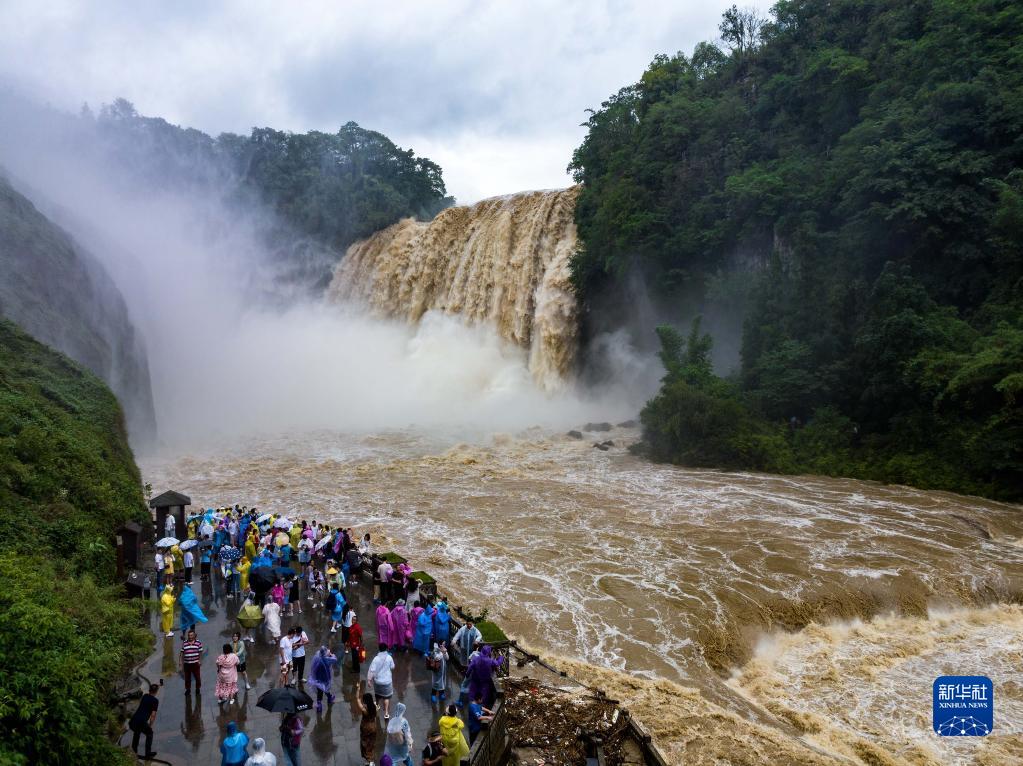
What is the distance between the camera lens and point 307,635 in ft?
31.9

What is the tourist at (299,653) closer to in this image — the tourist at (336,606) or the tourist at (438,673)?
the tourist at (336,606)

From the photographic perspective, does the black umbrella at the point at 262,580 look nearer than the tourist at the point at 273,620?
No

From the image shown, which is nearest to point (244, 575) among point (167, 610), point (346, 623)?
point (167, 610)

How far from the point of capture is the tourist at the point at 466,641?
8.27 meters

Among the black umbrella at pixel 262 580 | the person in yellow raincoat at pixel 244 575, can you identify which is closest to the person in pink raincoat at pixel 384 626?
the black umbrella at pixel 262 580

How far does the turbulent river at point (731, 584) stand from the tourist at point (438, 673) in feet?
9.21

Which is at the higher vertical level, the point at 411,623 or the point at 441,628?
the point at 441,628

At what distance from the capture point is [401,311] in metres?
45.6

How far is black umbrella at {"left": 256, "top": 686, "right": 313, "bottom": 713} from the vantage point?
607cm

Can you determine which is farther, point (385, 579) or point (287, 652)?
point (385, 579)

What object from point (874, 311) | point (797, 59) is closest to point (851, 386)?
point (874, 311)

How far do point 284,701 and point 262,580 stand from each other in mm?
4242

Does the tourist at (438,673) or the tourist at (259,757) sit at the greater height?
the tourist at (259,757)

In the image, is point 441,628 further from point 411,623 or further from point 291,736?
point 291,736
